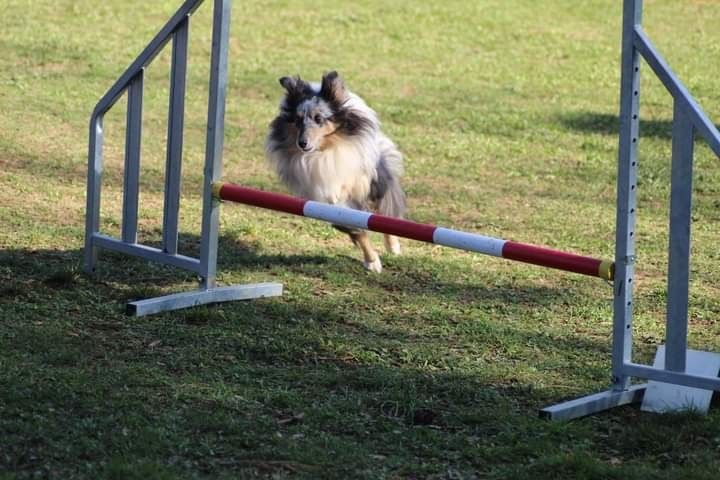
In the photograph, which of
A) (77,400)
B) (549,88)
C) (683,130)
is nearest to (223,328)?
(77,400)

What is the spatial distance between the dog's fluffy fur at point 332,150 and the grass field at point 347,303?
392mm

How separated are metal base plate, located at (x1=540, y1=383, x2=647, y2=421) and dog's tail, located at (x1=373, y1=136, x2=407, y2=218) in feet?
10.1

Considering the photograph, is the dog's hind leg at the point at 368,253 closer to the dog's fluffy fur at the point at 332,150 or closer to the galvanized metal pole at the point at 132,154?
the dog's fluffy fur at the point at 332,150

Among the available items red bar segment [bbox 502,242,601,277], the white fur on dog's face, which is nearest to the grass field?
red bar segment [bbox 502,242,601,277]

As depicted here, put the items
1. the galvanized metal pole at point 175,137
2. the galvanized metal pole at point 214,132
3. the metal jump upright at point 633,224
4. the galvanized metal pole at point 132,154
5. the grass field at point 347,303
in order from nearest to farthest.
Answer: the grass field at point 347,303
the metal jump upright at point 633,224
the galvanized metal pole at point 214,132
the galvanized metal pole at point 175,137
the galvanized metal pole at point 132,154

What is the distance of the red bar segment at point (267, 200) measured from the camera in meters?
6.30

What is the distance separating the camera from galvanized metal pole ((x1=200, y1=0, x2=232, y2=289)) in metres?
6.41

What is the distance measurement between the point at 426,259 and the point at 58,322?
8.61ft

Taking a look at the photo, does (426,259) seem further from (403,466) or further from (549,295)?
(403,466)

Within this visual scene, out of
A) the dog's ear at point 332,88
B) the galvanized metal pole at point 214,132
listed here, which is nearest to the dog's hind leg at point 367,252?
the dog's ear at point 332,88

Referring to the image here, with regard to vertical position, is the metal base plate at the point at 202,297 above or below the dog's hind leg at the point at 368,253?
below

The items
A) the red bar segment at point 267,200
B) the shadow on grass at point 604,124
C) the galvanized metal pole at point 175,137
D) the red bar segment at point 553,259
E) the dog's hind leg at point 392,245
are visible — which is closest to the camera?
the red bar segment at point 553,259

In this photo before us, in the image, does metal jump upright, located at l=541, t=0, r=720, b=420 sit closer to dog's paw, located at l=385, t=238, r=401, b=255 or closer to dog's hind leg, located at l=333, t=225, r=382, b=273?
dog's hind leg, located at l=333, t=225, r=382, b=273

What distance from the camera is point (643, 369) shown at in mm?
5086
